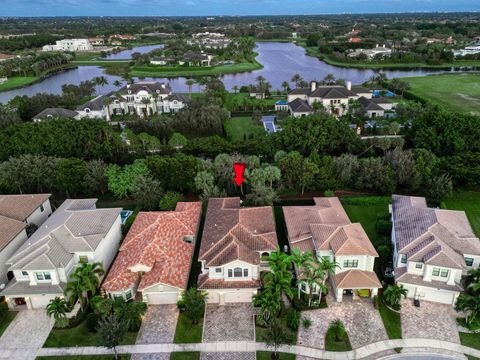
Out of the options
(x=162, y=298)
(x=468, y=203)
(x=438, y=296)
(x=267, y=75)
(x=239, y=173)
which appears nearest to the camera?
(x=438, y=296)

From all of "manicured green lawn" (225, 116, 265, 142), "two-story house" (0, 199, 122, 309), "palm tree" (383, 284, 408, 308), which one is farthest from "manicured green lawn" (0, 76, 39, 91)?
"palm tree" (383, 284, 408, 308)

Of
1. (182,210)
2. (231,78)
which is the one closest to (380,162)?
(182,210)

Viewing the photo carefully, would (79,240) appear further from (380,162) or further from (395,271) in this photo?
(380,162)

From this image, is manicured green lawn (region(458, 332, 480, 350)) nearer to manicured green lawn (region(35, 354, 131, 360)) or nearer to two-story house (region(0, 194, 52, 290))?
manicured green lawn (region(35, 354, 131, 360))

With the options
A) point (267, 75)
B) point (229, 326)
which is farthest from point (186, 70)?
point (229, 326)

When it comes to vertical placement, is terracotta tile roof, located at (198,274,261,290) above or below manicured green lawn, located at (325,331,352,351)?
above

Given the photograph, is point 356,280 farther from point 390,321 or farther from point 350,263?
point 390,321

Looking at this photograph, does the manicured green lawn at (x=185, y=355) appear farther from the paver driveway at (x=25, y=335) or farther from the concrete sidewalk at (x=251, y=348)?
the paver driveway at (x=25, y=335)
